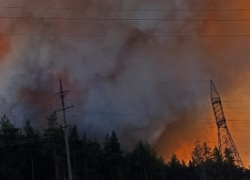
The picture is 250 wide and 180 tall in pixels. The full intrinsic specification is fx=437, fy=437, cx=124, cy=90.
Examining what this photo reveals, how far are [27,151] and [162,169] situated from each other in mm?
55226

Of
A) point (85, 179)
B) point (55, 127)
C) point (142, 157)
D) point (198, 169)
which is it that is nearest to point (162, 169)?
point (142, 157)

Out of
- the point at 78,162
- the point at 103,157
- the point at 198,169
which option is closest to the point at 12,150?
the point at 78,162

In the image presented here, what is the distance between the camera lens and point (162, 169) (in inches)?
5192

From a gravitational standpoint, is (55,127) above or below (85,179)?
above

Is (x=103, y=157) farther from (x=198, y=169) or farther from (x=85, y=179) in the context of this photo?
(x=198, y=169)

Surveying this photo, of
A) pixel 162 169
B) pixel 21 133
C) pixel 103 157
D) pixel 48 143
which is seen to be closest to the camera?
pixel 48 143

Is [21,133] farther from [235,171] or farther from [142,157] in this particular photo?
[235,171]

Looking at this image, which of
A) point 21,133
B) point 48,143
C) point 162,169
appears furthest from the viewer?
point 162,169

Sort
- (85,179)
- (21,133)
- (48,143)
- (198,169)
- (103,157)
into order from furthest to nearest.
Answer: (198,169) → (103,157) → (85,179) → (21,133) → (48,143)

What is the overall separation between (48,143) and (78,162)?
13.7m

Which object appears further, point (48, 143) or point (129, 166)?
point (129, 166)

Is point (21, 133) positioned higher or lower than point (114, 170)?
higher

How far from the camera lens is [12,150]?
3307 inches

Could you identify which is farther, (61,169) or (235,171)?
(235,171)
